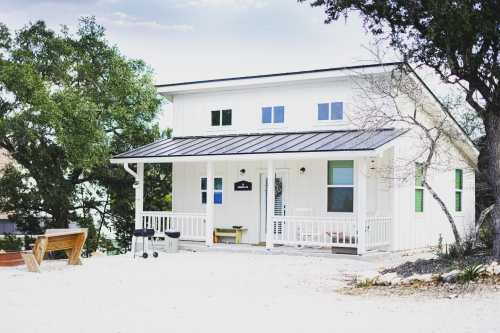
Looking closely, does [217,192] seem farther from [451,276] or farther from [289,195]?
[451,276]

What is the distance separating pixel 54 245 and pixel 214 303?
6.04 meters

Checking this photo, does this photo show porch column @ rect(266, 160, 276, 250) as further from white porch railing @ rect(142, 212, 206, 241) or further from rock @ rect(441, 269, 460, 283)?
rock @ rect(441, 269, 460, 283)

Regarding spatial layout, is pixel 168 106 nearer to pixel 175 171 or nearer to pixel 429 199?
pixel 175 171

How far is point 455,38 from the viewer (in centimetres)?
1220

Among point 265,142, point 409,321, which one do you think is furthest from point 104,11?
point 409,321

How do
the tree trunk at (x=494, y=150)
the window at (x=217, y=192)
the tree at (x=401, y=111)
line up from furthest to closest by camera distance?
1. the window at (x=217, y=192)
2. the tree at (x=401, y=111)
3. the tree trunk at (x=494, y=150)

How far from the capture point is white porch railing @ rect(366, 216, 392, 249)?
1692cm

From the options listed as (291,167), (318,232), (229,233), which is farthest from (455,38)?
(229,233)

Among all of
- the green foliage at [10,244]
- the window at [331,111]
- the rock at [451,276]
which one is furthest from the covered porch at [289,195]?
the green foliage at [10,244]

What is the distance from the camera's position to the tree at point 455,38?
11961 millimetres

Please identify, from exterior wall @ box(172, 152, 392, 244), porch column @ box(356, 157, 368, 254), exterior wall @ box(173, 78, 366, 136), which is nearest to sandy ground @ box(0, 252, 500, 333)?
porch column @ box(356, 157, 368, 254)

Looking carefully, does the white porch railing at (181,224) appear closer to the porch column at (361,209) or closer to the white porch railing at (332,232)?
the white porch railing at (332,232)

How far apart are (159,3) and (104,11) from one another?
2.52 m

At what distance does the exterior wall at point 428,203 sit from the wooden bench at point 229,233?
4.67m
